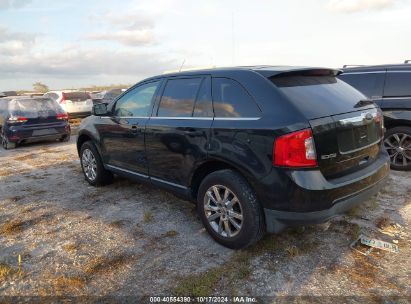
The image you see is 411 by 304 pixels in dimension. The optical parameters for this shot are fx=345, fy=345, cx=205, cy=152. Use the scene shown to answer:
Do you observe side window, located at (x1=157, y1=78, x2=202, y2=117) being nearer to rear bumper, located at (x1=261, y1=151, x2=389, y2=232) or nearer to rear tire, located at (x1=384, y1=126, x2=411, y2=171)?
rear bumper, located at (x1=261, y1=151, x2=389, y2=232)

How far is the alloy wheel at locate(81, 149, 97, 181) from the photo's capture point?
559cm

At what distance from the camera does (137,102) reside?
4.62 m

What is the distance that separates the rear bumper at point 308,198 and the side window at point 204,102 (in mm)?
1065

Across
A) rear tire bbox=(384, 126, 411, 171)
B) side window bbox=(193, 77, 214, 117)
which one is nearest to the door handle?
side window bbox=(193, 77, 214, 117)

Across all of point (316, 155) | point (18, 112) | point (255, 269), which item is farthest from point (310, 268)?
point (18, 112)

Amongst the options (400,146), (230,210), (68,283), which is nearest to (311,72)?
(230,210)

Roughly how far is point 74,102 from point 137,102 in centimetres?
1158

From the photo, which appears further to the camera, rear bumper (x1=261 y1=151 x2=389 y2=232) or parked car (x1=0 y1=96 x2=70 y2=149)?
parked car (x1=0 y1=96 x2=70 y2=149)

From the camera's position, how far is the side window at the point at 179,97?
12.3 feet

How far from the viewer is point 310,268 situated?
3.03m

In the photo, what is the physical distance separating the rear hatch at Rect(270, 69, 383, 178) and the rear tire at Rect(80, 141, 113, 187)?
3.35 meters

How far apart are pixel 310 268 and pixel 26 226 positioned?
3.31 meters

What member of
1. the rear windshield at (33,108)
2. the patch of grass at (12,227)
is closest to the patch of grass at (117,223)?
the patch of grass at (12,227)

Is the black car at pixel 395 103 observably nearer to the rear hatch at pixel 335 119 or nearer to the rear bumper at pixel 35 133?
the rear hatch at pixel 335 119
